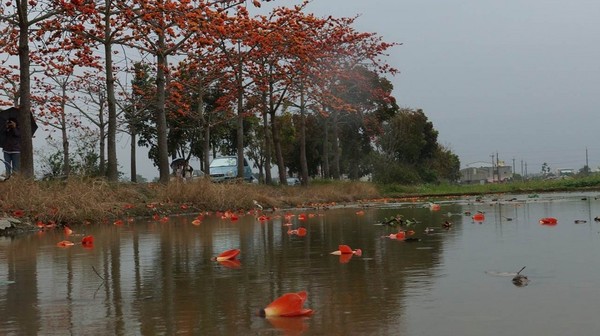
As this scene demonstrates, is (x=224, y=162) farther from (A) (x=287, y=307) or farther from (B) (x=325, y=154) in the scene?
(A) (x=287, y=307)

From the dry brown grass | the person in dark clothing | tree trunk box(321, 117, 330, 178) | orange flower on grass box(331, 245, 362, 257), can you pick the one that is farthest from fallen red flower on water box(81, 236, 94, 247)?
tree trunk box(321, 117, 330, 178)

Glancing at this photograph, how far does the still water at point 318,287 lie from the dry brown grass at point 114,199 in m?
3.84

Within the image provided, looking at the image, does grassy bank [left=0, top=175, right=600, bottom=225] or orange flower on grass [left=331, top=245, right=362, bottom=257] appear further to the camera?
grassy bank [left=0, top=175, right=600, bottom=225]

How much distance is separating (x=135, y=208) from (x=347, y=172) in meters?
52.2

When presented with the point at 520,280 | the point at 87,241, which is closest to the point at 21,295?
the point at 520,280

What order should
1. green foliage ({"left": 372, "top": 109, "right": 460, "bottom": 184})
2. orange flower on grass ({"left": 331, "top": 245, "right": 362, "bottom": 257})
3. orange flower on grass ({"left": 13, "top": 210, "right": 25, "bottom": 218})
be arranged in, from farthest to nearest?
green foliage ({"left": 372, "top": 109, "right": 460, "bottom": 184})
orange flower on grass ({"left": 13, "top": 210, "right": 25, "bottom": 218})
orange flower on grass ({"left": 331, "top": 245, "right": 362, "bottom": 257})

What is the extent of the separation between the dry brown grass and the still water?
12.6ft

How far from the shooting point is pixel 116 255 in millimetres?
6031

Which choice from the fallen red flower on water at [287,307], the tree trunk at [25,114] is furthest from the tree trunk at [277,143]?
the fallen red flower on water at [287,307]

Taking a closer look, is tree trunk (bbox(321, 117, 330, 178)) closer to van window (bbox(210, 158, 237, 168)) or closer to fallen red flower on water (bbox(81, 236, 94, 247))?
van window (bbox(210, 158, 237, 168))

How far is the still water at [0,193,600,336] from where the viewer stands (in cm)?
284

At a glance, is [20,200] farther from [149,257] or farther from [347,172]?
[347,172]

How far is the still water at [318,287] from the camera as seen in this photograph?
112 inches

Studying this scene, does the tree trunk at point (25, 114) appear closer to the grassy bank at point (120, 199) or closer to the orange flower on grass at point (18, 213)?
the grassy bank at point (120, 199)
